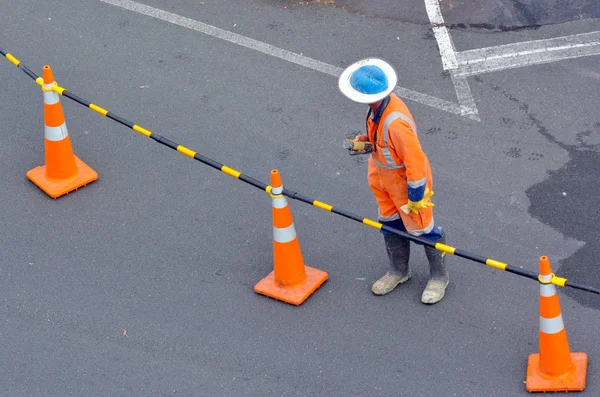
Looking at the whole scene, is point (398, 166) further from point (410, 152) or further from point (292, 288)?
point (292, 288)

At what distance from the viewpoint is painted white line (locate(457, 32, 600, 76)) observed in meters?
9.22

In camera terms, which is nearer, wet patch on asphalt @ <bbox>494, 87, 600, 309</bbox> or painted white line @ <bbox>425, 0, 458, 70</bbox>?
wet patch on asphalt @ <bbox>494, 87, 600, 309</bbox>

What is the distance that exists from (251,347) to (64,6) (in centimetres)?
575

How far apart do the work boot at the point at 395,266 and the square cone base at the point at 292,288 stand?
41 centimetres

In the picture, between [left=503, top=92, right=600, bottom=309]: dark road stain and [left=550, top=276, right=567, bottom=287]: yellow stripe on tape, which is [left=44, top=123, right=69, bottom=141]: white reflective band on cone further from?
[left=550, top=276, right=567, bottom=287]: yellow stripe on tape

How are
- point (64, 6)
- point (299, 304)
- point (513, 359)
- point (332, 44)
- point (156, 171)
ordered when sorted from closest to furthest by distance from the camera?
point (513, 359) → point (299, 304) → point (156, 171) → point (332, 44) → point (64, 6)

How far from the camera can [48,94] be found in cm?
770

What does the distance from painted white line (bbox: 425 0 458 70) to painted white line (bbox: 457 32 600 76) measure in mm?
86

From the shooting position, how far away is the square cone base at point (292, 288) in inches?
267

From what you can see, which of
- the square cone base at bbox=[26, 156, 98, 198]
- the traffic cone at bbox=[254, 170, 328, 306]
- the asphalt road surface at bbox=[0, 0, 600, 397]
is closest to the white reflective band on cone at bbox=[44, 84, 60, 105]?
the square cone base at bbox=[26, 156, 98, 198]

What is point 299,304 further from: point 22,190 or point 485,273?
point 22,190

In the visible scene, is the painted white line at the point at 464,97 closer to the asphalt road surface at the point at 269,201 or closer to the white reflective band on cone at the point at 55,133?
the asphalt road surface at the point at 269,201

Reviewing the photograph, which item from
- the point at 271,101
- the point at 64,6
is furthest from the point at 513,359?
the point at 64,6

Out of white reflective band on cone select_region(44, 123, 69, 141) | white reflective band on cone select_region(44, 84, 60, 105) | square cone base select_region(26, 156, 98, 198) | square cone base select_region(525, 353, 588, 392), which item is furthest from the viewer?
square cone base select_region(26, 156, 98, 198)
